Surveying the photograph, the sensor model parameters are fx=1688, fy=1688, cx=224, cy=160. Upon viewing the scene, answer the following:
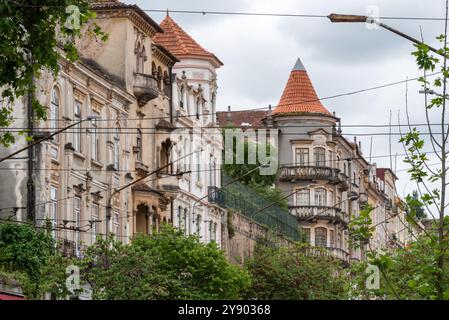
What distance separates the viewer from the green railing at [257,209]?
90.2 meters

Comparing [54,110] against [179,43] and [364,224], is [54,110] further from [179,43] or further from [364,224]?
[364,224]

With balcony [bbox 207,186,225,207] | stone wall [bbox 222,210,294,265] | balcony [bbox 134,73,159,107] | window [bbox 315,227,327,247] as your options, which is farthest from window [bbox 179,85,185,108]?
window [bbox 315,227,327,247]

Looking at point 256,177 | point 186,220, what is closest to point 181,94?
point 186,220

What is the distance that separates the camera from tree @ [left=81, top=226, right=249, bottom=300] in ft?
173

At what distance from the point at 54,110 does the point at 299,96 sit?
6699cm

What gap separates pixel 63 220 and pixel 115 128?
9.80 m

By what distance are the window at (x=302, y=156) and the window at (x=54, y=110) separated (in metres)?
64.0

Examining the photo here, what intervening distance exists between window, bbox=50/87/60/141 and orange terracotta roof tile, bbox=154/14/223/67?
84.6 ft

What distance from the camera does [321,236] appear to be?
119625mm

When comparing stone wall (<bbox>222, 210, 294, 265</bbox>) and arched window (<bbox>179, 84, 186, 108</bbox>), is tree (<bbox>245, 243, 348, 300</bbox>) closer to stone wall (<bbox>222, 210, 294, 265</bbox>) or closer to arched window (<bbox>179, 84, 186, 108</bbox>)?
stone wall (<bbox>222, 210, 294, 265</bbox>)

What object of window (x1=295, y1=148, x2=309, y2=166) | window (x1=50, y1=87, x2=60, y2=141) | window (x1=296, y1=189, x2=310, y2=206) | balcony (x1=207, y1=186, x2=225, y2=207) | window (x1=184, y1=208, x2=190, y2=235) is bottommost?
window (x1=184, y1=208, x2=190, y2=235)

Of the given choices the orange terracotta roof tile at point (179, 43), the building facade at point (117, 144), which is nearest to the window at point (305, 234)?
the building facade at point (117, 144)

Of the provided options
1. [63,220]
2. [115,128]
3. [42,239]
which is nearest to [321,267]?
[115,128]
